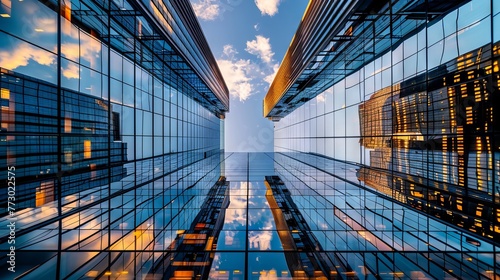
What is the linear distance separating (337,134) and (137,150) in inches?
807

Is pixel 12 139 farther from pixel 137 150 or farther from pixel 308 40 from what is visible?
pixel 308 40

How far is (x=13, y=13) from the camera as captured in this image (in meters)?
11.7

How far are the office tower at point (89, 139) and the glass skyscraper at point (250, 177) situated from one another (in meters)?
0.08

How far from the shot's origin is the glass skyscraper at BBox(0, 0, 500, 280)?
19.2ft

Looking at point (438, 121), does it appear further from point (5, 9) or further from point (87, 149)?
point (5, 9)

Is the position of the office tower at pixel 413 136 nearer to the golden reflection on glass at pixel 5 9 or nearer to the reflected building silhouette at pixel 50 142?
the reflected building silhouette at pixel 50 142

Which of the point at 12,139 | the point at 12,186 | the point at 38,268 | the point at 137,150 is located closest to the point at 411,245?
the point at 38,268

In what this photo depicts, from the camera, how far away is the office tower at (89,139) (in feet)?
20.3

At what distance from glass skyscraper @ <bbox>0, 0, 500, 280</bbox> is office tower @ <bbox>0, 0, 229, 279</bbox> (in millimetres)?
80

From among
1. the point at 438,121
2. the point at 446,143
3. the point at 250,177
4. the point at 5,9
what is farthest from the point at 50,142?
the point at 438,121

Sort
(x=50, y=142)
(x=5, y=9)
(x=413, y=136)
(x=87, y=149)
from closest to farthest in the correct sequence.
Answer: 1. (x=5, y=9)
2. (x=50, y=142)
3. (x=413, y=136)
4. (x=87, y=149)

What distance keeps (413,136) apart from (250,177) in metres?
11.9

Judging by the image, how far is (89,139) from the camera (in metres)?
16.2

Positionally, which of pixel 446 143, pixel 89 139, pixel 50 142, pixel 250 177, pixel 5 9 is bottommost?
pixel 250 177
